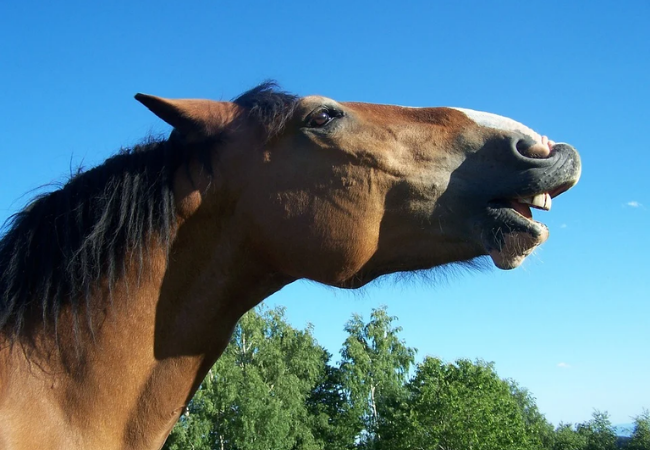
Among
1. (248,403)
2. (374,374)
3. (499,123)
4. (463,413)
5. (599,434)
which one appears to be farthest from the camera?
(599,434)

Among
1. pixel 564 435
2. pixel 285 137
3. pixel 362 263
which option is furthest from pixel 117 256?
pixel 564 435

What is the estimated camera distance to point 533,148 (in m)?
3.03

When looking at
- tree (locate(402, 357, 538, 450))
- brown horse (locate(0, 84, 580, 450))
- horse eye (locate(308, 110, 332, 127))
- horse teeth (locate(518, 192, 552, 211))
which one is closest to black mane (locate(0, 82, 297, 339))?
brown horse (locate(0, 84, 580, 450))

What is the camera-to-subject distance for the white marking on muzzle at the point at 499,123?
312 centimetres

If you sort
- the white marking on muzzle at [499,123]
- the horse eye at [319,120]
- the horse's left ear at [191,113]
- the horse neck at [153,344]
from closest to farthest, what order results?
the horse neck at [153,344]
the horse's left ear at [191,113]
the white marking on muzzle at [499,123]
the horse eye at [319,120]

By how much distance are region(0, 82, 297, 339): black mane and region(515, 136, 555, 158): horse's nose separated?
148 centimetres

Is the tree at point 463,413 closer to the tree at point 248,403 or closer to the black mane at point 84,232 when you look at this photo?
the tree at point 248,403

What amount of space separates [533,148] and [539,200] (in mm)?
307

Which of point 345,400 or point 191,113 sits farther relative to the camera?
point 345,400

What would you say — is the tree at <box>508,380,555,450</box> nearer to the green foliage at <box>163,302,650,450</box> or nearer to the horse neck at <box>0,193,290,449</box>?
the green foliage at <box>163,302,650,450</box>

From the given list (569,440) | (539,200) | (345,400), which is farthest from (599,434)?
(539,200)

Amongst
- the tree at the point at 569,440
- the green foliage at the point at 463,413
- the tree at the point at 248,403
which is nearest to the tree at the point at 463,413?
the green foliage at the point at 463,413

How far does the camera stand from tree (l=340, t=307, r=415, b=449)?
5066cm

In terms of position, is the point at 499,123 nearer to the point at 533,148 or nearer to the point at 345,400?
the point at 533,148
